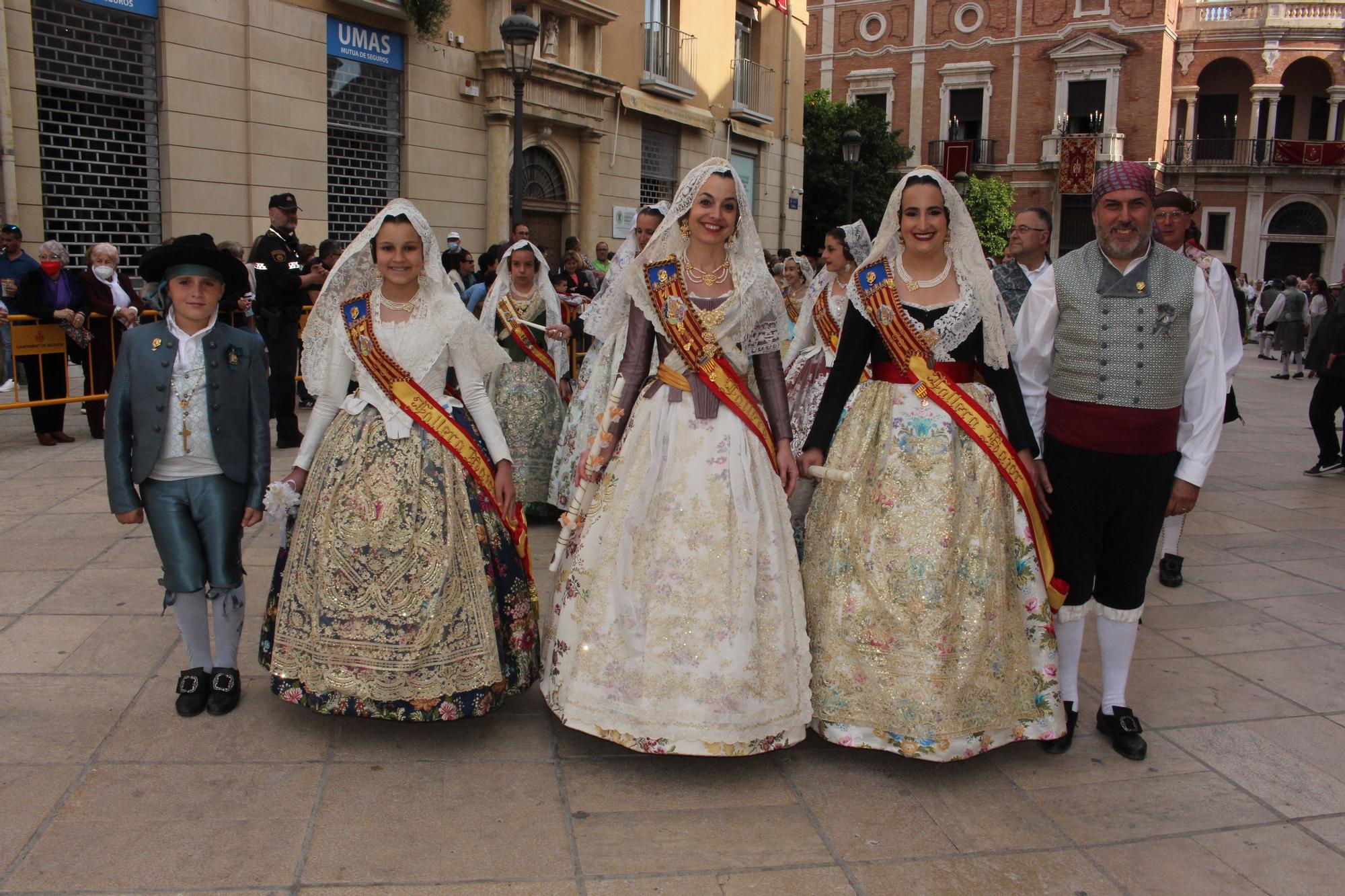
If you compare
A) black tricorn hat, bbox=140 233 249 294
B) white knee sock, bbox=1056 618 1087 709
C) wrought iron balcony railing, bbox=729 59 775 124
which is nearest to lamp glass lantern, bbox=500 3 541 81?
black tricorn hat, bbox=140 233 249 294

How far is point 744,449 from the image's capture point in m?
3.54

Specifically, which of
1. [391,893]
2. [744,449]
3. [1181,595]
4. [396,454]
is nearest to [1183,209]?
[1181,595]

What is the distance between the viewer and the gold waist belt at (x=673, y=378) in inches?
142

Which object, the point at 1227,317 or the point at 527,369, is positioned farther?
the point at 527,369

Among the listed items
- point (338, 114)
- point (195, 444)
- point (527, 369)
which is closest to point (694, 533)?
point (195, 444)

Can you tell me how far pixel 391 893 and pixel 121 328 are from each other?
8102 mm

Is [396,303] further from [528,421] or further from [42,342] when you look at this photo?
Answer: [42,342]

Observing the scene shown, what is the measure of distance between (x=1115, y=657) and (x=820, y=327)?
2.84 m

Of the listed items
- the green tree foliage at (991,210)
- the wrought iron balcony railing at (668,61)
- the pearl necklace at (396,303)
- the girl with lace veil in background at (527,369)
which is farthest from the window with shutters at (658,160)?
the green tree foliage at (991,210)

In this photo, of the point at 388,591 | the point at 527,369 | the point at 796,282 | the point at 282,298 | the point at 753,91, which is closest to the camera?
the point at 388,591

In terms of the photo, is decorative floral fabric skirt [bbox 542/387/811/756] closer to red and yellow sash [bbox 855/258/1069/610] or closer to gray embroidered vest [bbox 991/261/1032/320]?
red and yellow sash [bbox 855/258/1069/610]

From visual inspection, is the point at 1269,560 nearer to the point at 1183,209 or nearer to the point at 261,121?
the point at 1183,209

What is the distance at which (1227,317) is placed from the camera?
5129 mm

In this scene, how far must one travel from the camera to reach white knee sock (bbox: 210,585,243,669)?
12.6 ft
